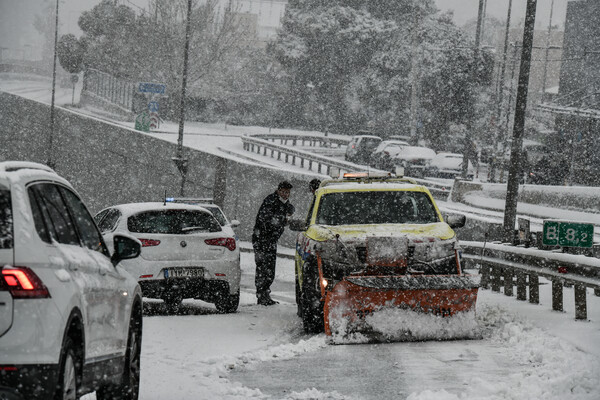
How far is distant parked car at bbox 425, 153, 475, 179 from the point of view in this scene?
52.2 m

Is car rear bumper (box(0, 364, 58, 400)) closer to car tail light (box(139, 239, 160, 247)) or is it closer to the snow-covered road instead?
the snow-covered road

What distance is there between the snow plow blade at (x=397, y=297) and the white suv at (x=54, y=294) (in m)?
4.20

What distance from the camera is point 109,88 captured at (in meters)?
72.0

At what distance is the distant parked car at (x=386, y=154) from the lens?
52031 millimetres

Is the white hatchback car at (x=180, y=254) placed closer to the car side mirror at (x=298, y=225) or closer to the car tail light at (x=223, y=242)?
the car tail light at (x=223, y=242)

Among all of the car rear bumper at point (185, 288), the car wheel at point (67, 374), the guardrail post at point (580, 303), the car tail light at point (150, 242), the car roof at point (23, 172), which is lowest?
the car rear bumper at point (185, 288)

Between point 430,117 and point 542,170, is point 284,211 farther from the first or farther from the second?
point 430,117

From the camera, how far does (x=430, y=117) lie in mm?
69812

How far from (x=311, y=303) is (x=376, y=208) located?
1751 millimetres

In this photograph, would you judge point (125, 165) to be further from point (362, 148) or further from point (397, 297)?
point (397, 297)

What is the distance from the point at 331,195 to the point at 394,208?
0.77 m

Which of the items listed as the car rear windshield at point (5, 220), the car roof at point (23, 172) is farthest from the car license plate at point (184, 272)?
the car rear windshield at point (5, 220)

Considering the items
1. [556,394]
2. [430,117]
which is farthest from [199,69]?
[556,394]

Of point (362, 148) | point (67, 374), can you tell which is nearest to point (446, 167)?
point (362, 148)
